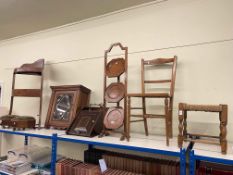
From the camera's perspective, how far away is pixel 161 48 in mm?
2162

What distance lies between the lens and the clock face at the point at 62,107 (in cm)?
239

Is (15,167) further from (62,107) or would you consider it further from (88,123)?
(88,123)

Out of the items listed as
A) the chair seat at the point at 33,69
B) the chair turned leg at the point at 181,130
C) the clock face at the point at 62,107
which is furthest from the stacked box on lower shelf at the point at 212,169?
the chair seat at the point at 33,69

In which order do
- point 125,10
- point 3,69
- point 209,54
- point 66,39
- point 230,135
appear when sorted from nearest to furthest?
point 230,135
point 209,54
point 125,10
point 66,39
point 3,69

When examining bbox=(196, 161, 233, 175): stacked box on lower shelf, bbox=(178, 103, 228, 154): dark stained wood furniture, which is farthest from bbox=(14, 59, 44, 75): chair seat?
bbox=(196, 161, 233, 175): stacked box on lower shelf

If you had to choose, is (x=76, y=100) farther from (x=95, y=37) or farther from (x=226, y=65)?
(x=226, y=65)

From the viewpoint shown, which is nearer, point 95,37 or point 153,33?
point 153,33

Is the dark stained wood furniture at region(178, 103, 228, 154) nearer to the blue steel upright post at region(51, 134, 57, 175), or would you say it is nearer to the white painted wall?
the white painted wall

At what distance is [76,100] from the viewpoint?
2.33 meters

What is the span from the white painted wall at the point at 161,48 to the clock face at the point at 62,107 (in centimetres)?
29

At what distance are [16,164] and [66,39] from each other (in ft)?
5.38

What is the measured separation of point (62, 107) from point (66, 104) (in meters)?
0.07

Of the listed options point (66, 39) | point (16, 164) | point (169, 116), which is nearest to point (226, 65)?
point (169, 116)

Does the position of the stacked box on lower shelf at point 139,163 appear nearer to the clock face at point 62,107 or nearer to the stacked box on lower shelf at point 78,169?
the stacked box on lower shelf at point 78,169
